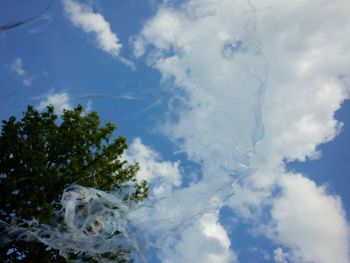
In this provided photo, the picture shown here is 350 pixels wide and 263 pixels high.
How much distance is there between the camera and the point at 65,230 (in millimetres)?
9469

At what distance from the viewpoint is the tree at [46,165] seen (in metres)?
13.3

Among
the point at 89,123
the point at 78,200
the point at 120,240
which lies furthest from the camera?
the point at 89,123

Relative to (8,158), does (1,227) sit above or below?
below

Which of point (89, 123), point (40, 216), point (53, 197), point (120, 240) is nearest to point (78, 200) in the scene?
point (120, 240)

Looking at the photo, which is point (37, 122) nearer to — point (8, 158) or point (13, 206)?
point (8, 158)

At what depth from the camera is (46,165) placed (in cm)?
1473

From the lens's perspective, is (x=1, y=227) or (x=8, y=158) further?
(x=8, y=158)

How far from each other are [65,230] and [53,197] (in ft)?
16.7

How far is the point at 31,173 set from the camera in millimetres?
14164

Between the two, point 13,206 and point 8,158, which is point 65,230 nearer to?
point 13,206

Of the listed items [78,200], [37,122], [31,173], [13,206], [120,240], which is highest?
[37,122]

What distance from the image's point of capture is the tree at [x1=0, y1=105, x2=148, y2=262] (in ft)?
43.6

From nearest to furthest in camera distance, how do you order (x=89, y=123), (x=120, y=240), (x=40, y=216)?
(x=120, y=240)
(x=40, y=216)
(x=89, y=123)

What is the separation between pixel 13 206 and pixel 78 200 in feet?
18.2
